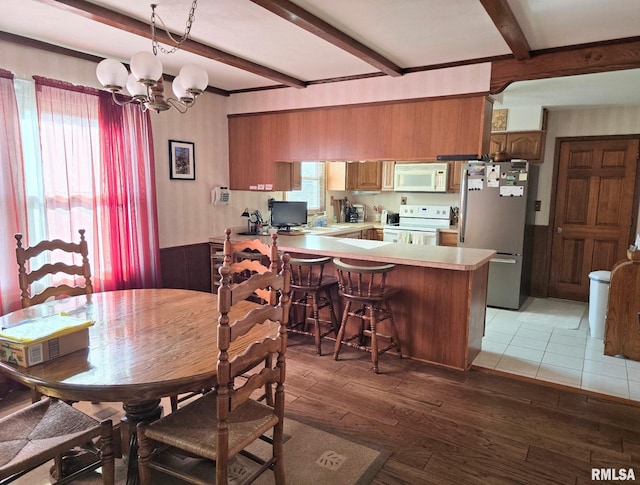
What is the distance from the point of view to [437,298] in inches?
132

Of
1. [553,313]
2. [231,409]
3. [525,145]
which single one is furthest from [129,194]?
[553,313]

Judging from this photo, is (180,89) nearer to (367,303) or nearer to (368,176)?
(367,303)

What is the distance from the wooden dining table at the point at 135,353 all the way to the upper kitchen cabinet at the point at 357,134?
2196 mm

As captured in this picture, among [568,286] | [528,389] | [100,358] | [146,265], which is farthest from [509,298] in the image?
[100,358]

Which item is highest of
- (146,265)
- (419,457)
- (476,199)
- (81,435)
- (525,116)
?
(525,116)

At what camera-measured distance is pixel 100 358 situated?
66.0 inches

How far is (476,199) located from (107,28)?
4.10 m

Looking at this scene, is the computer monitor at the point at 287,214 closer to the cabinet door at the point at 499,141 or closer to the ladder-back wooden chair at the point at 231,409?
the cabinet door at the point at 499,141

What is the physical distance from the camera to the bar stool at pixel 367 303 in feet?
10.6

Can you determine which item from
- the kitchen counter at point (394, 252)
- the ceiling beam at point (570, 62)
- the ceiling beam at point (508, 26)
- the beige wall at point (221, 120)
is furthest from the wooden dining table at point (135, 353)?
the ceiling beam at point (570, 62)

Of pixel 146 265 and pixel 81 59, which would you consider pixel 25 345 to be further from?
pixel 81 59

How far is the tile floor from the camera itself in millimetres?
3098

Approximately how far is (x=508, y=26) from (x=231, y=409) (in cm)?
252

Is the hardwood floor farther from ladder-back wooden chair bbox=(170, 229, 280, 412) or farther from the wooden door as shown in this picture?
the wooden door
